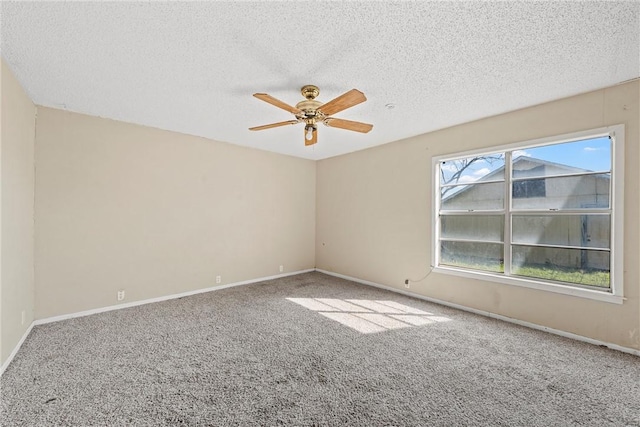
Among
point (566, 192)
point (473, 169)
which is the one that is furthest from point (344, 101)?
point (566, 192)

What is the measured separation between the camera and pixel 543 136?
3016 mm

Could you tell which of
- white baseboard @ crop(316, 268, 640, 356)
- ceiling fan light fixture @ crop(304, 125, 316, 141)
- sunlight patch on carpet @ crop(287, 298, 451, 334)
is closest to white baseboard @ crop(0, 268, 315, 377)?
sunlight patch on carpet @ crop(287, 298, 451, 334)

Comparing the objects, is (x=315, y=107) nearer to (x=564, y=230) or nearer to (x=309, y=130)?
(x=309, y=130)

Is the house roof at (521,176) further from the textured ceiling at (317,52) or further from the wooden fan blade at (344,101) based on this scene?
the wooden fan blade at (344,101)

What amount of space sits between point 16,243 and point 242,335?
7.55ft

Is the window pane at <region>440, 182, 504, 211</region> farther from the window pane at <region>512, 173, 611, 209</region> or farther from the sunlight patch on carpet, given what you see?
the sunlight patch on carpet

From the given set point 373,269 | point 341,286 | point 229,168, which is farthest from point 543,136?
point 229,168

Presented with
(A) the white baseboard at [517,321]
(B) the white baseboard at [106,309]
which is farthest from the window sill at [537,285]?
(B) the white baseboard at [106,309]

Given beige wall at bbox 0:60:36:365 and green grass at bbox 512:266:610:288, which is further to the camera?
green grass at bbox 512:266:610:288

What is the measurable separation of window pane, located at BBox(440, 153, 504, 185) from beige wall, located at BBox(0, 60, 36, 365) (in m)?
4.85

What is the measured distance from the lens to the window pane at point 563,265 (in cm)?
274

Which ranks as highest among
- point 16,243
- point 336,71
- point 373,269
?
point 336,71

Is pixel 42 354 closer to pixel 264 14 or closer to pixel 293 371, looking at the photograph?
pixel 293 371

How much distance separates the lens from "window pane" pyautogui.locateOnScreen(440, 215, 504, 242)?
346cm
